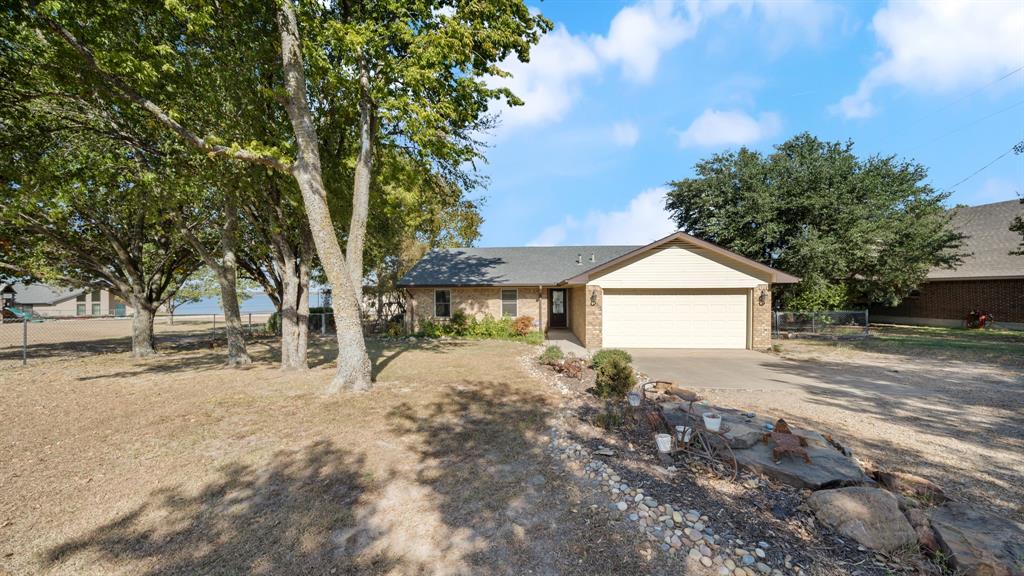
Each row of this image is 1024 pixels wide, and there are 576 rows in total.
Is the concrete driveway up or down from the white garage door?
down

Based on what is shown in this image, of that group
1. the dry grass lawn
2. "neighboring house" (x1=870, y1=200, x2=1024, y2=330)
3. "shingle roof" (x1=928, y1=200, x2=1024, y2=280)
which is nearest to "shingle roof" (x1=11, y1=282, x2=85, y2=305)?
the dry grass lawn

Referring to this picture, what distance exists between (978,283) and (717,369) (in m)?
20.0

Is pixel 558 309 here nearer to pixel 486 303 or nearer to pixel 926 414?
pixel 486 303

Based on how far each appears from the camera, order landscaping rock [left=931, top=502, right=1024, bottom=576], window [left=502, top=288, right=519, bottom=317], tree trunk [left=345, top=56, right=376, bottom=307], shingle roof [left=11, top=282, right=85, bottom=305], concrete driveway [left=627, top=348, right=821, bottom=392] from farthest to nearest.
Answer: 1. shingle roof [left=11, top=282, right=85, bottom=305]
2. window [left=502, top=288, right=519, bottom=317]
3. concrete driveway [left=627, top=348, right=821, bottom=392]
4. tree trunk [left=345, top=56, right=376, bottom=307]
5. landscaping rock [left=931, top=502, right=1024, bottom=576]

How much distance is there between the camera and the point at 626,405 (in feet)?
19.7

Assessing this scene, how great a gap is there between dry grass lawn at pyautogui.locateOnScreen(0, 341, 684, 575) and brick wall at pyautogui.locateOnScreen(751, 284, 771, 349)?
9.73 meters

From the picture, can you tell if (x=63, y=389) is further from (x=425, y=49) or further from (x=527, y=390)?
(x=425, y=49)

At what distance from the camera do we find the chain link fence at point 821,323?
1580 cm

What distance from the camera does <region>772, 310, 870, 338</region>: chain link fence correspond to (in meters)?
15.8

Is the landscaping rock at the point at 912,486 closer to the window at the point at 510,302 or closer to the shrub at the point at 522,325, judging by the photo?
the shrub at the point at 522,325

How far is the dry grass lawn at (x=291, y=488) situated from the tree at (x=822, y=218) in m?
15.1

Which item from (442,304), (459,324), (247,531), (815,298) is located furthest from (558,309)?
(247,531)

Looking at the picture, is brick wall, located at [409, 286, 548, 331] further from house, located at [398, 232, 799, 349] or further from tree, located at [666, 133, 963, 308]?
tree, located at [666, 133, 963, 308]

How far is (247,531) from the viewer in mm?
2951
